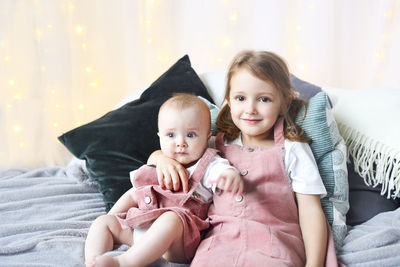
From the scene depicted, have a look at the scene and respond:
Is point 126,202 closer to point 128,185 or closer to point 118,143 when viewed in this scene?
point 128,185

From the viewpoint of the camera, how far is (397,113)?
138 cm

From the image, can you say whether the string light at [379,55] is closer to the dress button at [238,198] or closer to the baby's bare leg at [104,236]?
the dress button at [238,198]

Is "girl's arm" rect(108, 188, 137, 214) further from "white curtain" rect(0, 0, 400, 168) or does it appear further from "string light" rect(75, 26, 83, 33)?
"string light" rect(75, 26, 83, 33)

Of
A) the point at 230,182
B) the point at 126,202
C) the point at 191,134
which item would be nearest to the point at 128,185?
the point at 126,202

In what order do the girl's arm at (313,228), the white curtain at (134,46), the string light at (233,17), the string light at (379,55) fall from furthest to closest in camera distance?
1. the string light at (379,55)
2. the string light at (233,17)
3. the white curtain at (134,46)
4. the girl's arm at (313,228)

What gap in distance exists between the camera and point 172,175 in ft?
3.79

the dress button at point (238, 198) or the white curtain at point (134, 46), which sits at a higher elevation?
the white curtain at point (134, 46)

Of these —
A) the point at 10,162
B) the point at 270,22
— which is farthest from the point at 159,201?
the point at 270,22

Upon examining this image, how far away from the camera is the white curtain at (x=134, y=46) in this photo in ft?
6.48

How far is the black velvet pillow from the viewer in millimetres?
1454

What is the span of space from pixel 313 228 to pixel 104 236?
0.58m

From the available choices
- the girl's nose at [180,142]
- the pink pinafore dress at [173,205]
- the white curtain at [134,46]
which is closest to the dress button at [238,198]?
the pink pinafore dress at [173,205]

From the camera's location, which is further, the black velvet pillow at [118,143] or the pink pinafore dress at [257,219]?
the black velvet pillow at [118,143]

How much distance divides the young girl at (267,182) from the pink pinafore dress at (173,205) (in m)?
0.03
